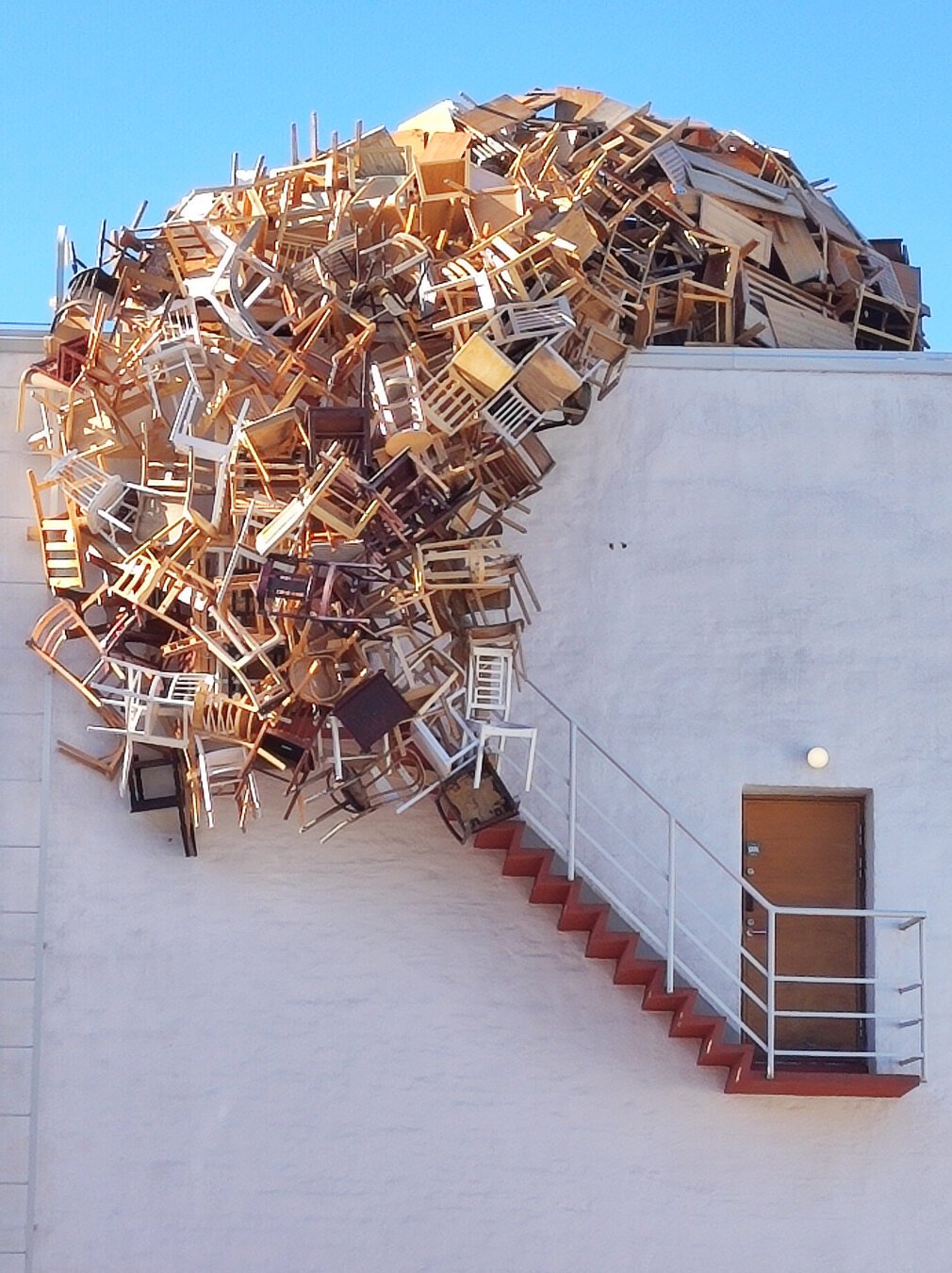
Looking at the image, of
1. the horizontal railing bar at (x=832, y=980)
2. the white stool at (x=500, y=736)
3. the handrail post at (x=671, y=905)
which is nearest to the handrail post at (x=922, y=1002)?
the horizontal railing bar at (x=832, y=980)

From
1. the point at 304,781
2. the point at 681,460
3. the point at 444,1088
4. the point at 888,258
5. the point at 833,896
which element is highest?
the point at 888,258

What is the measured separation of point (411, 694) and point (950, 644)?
4151 millimetres

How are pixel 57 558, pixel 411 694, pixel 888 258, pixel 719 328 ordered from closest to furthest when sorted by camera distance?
1. pixel 411 694
2. pixel 57 558
3. pixel 719 328
4. pixel 888 258

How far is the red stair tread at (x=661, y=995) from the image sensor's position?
12.1 m

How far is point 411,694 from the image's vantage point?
38.9ft

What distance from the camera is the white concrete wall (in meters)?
12.5

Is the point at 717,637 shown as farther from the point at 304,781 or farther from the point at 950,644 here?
the point at 304,781

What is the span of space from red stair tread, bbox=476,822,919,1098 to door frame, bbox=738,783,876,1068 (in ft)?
1.57

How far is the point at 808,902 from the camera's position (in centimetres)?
1312

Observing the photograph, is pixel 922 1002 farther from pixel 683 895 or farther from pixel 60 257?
pixel 60 257

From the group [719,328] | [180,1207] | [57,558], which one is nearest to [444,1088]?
[180,1207]

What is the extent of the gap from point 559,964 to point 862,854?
2415 millimetres

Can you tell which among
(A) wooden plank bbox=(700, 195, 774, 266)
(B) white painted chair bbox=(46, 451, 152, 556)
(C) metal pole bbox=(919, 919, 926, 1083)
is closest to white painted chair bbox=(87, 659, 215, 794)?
(B) white painted chair bbox=(46, 451, 152, 556)

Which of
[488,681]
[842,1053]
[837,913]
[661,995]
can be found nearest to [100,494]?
[488,681]
